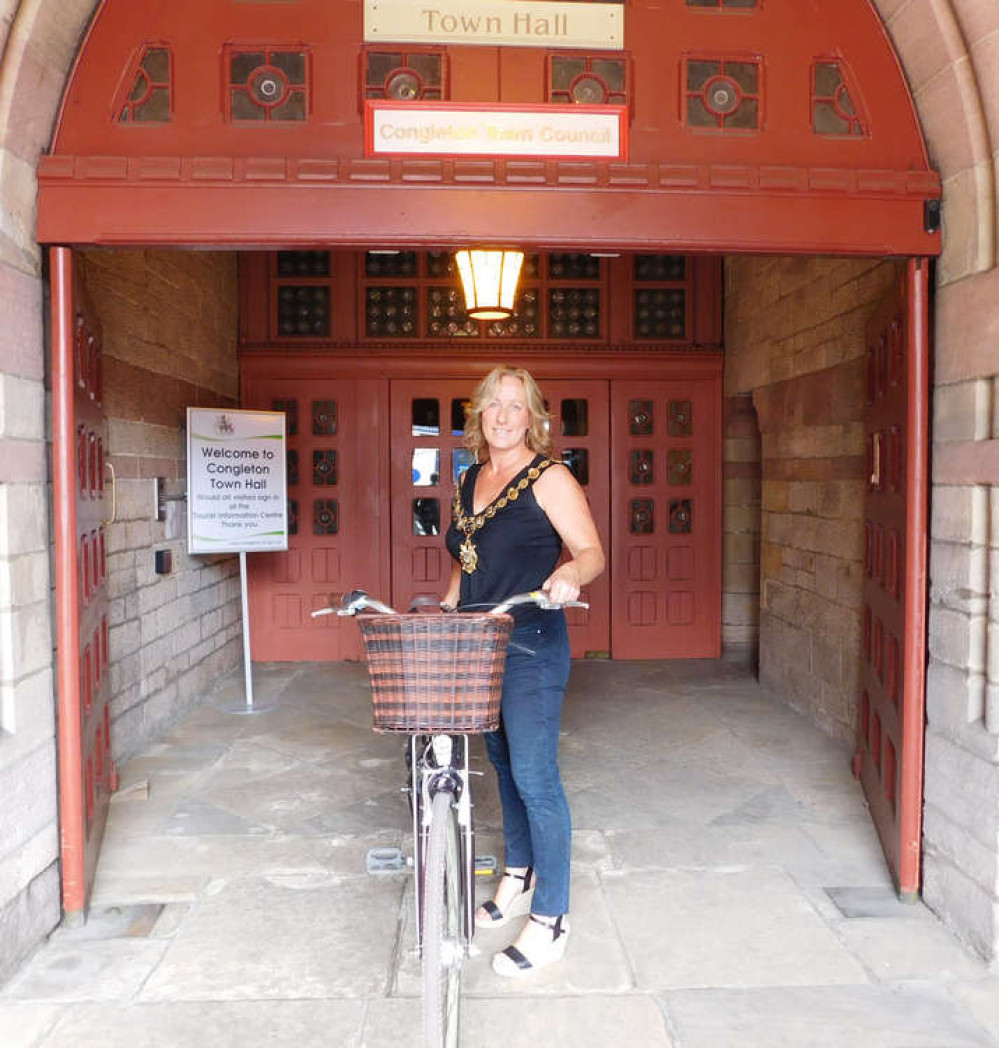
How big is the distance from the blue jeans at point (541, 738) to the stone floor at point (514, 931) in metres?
0.26

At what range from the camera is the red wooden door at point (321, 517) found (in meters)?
7.23

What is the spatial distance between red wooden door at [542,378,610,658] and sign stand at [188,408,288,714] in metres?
2.09

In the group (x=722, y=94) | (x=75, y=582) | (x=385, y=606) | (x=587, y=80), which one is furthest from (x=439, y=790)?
(x=722, y=94)

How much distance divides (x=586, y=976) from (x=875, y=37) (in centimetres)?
291

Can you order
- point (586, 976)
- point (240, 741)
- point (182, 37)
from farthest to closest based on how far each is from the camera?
point (240, 741)
point (182, 37)
point (586, 976)

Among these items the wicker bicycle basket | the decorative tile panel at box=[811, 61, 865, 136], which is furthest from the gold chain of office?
the decorative tile panel at box=[811, 61, 865, 136]

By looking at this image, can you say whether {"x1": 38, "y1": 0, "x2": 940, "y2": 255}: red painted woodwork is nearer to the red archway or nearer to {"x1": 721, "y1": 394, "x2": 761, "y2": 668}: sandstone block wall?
the red archway

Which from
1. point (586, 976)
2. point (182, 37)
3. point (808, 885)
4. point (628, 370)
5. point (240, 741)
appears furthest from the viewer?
point (628, 370)

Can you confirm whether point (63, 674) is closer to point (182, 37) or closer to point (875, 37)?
point (182, 37)

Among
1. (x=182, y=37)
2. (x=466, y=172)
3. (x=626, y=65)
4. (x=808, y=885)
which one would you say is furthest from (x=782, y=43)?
(x=808, y=885)

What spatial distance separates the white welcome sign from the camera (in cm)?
295

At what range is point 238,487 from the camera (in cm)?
595

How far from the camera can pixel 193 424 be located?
5.65 meters

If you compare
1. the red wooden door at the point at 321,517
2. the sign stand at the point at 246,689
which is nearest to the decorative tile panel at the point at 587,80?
the sign stand at the point at 246,689
